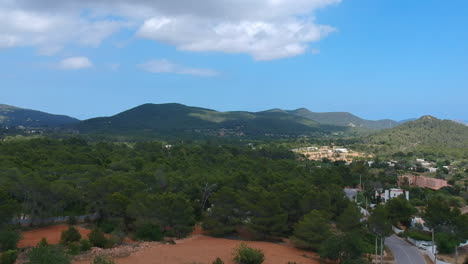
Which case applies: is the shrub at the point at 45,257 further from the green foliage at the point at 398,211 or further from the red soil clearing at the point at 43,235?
the green foliage at the point at 398,211

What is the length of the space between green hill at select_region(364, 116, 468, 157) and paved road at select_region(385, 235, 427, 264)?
66.9 m

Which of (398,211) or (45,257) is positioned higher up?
(45,257)

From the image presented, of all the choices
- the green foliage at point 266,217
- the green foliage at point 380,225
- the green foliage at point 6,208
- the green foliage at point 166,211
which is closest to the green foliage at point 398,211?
the green foliage at point 380,225

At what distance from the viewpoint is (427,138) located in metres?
110

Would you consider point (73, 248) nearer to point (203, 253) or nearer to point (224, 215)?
point (203, 253)

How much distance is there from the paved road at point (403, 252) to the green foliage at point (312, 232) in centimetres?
435

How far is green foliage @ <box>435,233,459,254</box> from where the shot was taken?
996 inches

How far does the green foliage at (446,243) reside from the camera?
2530 cm

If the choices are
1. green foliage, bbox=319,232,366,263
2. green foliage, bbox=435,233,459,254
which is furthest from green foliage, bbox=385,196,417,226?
green foliage, bbox=319,232,366,263

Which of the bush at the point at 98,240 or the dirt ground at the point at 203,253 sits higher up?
the bush at the point at 98,240

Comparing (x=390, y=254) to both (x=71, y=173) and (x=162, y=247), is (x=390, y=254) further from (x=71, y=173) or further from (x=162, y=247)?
(x=71, y=173)

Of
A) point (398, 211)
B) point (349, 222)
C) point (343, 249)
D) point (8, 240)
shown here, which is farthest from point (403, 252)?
point (8, 240)

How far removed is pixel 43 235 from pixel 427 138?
355 feet

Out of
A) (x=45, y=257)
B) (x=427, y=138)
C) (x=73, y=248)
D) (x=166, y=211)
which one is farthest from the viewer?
(x=427, y=138)
